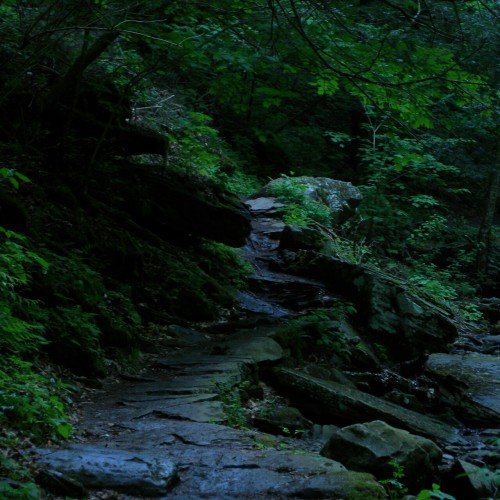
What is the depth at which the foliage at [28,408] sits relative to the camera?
14.8 ft

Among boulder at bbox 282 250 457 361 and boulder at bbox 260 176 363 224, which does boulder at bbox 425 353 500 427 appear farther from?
boulder at bbox 260 176 363 224

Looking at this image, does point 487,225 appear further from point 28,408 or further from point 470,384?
point 28,408

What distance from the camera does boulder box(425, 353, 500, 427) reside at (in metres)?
9.38

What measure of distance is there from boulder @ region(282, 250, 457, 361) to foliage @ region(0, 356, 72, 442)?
8143 millimetres

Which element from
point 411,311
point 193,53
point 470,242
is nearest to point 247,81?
point 193,53

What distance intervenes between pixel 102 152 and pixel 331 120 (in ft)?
53.4

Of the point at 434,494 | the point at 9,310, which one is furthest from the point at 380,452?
the point at 9,310

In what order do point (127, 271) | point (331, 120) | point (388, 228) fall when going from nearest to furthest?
point (127, 271) → point (388, 228) → point (331, 120)

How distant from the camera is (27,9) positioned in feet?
33.7

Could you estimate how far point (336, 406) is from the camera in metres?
7.93

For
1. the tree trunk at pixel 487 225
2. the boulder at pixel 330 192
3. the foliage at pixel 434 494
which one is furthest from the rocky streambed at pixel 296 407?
the tree trunk at pixel 487 225

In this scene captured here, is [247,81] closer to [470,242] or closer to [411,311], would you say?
[411,311]

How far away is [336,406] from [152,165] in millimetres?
6065

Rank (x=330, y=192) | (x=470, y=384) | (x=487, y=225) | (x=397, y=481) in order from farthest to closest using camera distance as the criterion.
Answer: (x=487, y=225) < (x=330, y=192) < (x=470, y=384) < (x=397, y=481)
